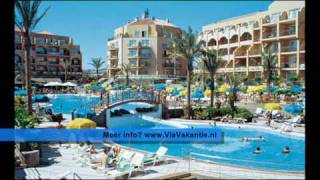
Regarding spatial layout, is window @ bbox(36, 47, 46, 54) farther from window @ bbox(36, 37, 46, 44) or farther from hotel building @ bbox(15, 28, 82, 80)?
window @ bbox(36, 37, 46, 44)

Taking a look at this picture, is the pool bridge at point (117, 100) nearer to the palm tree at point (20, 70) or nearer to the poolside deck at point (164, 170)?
the poolside deck at point (164, 170)

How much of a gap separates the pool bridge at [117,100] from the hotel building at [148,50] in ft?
118

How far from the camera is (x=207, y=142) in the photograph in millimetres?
13766

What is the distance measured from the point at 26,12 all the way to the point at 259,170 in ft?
46.8

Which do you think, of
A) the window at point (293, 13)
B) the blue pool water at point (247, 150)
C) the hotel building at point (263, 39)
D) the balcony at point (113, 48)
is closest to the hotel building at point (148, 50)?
the balcony at point (113, 48)

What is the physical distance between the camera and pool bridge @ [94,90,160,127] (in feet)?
69.7

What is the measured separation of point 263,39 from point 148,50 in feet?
68.5

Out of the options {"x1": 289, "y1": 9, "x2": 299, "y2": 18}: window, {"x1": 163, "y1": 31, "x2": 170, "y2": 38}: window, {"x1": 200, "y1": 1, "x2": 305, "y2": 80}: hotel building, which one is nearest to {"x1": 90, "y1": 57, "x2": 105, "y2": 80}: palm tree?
{"x1": 163, "y1": 31, "x2": 170, "y2": 38}: window

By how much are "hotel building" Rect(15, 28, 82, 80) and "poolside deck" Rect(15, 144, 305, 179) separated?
4699cm

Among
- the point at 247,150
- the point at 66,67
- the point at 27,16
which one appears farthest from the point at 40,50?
the point at 247,150

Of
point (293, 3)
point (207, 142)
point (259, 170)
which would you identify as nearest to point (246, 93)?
point (293, 3)

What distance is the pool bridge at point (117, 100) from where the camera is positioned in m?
21.2

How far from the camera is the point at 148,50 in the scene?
62.4m
